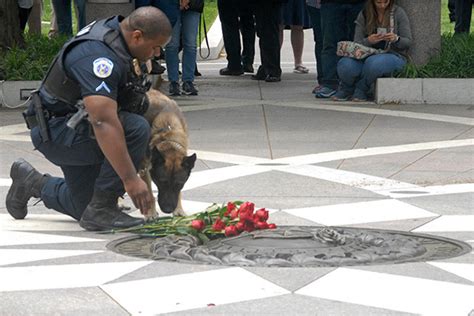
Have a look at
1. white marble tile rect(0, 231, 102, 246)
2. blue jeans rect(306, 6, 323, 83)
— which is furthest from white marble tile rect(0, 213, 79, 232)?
blue jeans rect(306, 6, 323, 83)

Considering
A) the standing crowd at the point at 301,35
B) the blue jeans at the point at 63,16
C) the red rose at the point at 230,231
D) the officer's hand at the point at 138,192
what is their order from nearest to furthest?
1. the officer's hand at the point at 138,192
2. the red rose at the point at 230,231
3. the standing crowd at the point at 301,35
4. the blue jeans at the point at 63,16

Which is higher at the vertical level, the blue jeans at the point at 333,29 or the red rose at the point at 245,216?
the red rose at the point at 245,216

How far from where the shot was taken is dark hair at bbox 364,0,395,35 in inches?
521

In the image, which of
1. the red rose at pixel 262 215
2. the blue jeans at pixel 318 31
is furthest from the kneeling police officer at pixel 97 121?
the blue jeans at pixel 318 31

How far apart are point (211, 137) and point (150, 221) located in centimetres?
381

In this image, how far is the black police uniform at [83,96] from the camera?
680 centimetres

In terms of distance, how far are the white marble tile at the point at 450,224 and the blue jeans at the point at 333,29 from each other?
20.9 feet

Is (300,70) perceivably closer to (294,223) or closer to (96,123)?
(294,223)

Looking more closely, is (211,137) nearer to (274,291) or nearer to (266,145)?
(266,145)

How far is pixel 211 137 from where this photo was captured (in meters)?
11.2

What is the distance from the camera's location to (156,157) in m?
7.65

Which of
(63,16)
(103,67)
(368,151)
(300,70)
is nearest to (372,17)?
(368,151)

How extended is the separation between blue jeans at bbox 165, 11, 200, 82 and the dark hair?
2109mm

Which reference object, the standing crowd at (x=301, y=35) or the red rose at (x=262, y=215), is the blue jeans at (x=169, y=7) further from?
the red rose at (x=262, y=215)
